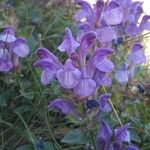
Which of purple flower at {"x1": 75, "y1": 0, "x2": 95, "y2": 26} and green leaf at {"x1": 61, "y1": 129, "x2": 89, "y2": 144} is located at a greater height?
purple flower at {"x1": 75, "y1": 0, "x2": 95, "y2": 26}

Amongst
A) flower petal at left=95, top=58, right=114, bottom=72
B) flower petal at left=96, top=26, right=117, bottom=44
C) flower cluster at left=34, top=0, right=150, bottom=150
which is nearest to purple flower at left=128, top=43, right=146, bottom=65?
flower cluster at left=34, top=0, right=150, bottom=150

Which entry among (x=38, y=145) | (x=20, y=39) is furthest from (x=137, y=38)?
(x=38, y=145)

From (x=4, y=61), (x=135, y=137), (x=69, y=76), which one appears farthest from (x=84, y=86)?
(x=4, y=61)

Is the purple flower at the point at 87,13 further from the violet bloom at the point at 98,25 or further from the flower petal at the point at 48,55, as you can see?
the flower petal at the point at 48,55

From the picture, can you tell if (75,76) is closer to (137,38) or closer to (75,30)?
(137,38)

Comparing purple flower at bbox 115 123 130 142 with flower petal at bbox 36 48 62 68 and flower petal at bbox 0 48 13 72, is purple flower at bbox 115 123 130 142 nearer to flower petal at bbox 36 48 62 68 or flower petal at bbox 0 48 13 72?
flower petal at bbox 36 48 62 68
